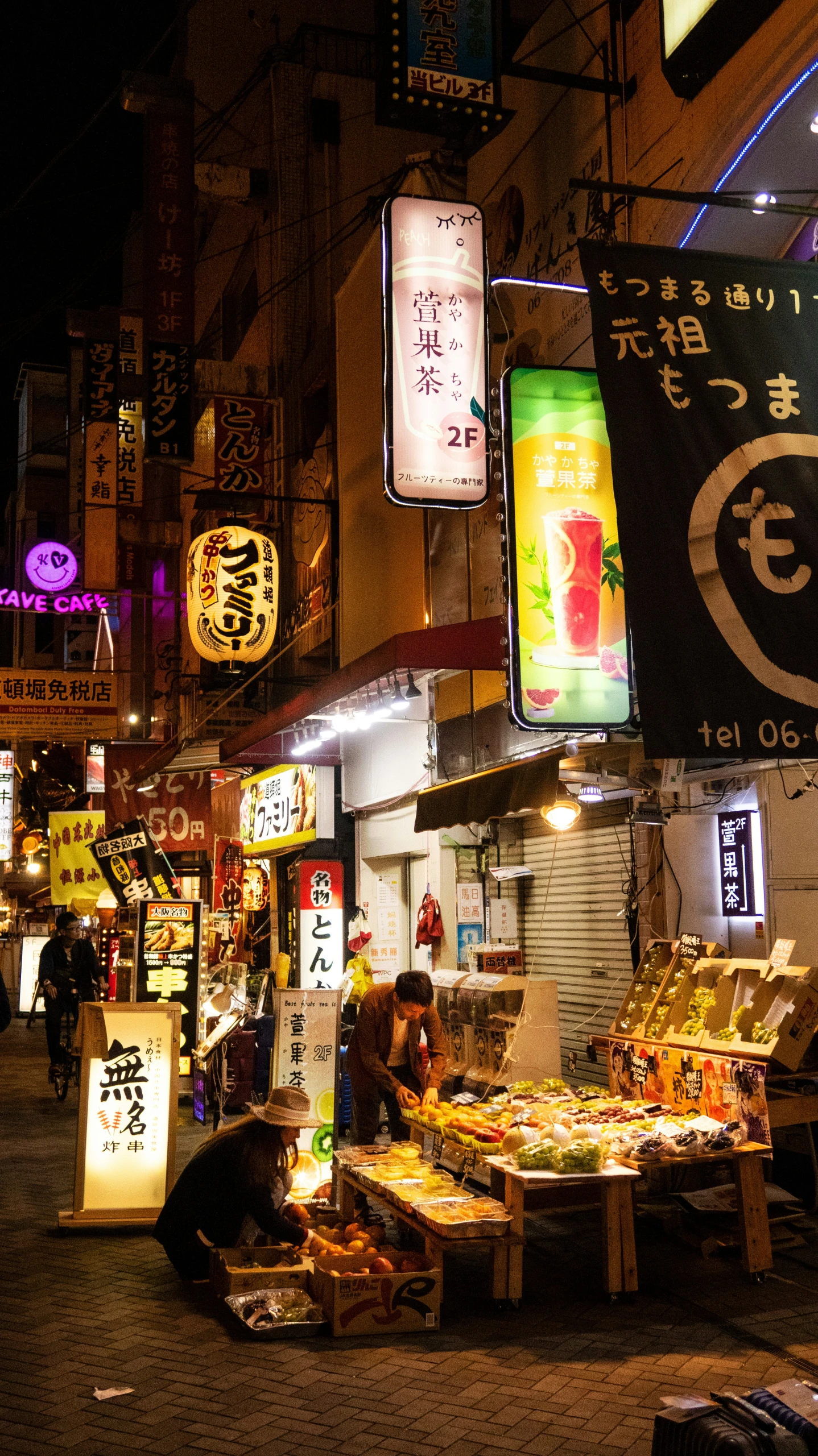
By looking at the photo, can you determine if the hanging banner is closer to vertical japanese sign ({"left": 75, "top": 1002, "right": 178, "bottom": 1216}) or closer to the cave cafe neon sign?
the cave cafe neon sign

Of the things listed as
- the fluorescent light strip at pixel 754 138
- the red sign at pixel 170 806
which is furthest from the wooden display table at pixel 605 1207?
the red sign at pixel 170 806

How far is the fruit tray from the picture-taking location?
698 cm

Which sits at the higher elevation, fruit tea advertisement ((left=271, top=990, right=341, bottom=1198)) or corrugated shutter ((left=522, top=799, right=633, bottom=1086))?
corrugated shutter ((left=522, top=799, right=633, bottom=1086))

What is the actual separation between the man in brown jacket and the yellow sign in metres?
12.5

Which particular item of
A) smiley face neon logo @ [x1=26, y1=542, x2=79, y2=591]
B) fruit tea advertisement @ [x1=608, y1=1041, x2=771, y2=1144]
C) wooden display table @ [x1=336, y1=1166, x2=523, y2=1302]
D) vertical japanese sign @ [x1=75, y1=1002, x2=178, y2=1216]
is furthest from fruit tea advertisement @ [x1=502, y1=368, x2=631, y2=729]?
smiley face neon logo @ [x1=26, y1=542, x2=79, y2=591]

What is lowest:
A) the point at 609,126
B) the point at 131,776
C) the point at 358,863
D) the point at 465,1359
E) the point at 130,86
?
the point at 465,1359

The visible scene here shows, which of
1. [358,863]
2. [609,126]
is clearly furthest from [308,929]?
[609,126]

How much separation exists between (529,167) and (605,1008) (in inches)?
336

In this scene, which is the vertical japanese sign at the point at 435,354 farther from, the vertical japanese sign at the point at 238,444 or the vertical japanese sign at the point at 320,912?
the vertical japanese sign at the point at 238,444

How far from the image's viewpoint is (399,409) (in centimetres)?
952

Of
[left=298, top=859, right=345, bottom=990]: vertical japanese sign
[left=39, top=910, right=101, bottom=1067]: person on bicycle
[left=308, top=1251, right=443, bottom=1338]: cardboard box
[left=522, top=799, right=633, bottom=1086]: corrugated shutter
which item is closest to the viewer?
[left=308, top=1251, right=443, bottom=1338]: cardboard box

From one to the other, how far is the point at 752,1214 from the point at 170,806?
A: 1315 centimetres

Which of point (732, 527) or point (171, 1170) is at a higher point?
point (732, 527)

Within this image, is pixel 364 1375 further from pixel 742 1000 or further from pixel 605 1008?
pixel 605 1008
